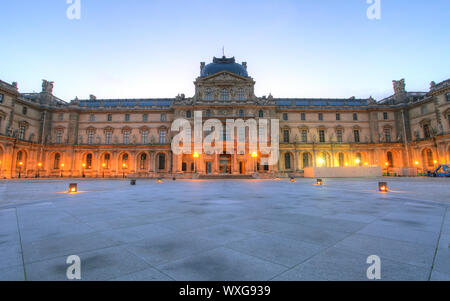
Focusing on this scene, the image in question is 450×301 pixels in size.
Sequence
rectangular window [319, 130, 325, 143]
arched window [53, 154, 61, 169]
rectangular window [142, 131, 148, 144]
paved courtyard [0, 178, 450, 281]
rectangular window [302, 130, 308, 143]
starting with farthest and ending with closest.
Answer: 1. rectangular window [319, 130, 325, 143]
2. rectangular window [302, 130, 308, 143]
3. rectangular window [142, 131, 148, 144]
4. arched window [53, 154, 61, 169]
5. paved courtyard [0, 178, 450, 281]

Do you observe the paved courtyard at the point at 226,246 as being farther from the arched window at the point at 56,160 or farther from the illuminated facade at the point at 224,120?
the arched window at the point at 56,160

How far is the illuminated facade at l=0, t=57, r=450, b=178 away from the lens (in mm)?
43281

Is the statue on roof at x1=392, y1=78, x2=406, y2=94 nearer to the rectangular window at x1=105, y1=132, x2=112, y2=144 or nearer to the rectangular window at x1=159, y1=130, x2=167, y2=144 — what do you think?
the rectangular window at x1=159, y1=130, x2=167, y2=144

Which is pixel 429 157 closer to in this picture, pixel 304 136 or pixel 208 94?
pixel 304 136

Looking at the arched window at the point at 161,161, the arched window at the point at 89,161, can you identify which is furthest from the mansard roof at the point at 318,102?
the arched window at the point at 89,161

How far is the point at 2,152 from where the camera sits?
36125mm

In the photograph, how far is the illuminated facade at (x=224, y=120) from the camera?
4328 centimetres

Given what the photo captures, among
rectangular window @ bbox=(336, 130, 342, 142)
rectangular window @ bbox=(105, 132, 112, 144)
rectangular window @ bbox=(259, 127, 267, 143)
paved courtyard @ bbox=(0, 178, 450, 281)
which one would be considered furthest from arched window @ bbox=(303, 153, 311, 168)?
paved courtyard @ bbox=(0, 178, 450, 281)

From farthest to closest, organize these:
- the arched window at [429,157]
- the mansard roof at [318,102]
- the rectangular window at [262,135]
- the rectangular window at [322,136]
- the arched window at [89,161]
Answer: the mansard roof at [318,102], the rectangular window at [322,136], the arched window at [89,161], the rectangular window at [262,135], the arched window at [429,157]

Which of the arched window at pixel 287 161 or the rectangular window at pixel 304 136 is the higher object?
the rectangular window at pixel 304 136

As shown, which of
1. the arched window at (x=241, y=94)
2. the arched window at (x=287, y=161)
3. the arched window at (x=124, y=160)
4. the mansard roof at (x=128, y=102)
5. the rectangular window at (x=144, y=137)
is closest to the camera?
the arched window at (x=241, y=94)

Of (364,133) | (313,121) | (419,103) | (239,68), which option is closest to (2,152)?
(239,68)

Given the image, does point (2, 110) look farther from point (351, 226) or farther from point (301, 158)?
point (301, 158)

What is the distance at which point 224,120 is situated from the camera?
4350cm
